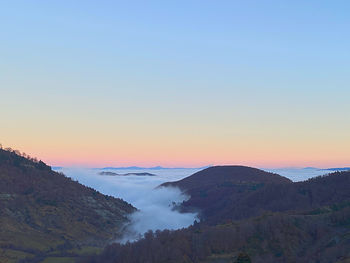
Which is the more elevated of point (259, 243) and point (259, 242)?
point (259, 242)

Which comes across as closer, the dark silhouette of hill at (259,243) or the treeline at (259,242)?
the dark silhouette of hill at (259,243)

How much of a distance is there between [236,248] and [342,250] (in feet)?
132

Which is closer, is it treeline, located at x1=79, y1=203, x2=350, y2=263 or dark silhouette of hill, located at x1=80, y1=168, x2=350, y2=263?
dark silhouette of hill, located at x1=80, y1=168, x2=350, y2=263

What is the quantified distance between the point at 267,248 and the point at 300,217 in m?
32.1

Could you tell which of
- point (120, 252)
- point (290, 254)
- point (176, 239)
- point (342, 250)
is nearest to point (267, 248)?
point (290, 254)

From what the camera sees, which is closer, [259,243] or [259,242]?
[259,243]

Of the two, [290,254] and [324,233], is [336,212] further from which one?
[290,254]

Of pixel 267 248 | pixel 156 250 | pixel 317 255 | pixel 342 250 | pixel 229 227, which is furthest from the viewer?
pixel 229 227

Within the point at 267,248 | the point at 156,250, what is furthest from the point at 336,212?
the point at 156,250

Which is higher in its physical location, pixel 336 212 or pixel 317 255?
pixel 336 212

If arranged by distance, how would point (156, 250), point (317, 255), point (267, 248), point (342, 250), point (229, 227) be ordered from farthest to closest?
point (229, 227), point (156, 250), point (267, 248), point (317, 255), point (342, 250)

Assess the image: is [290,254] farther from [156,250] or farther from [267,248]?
[156,250]

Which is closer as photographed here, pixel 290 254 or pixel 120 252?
pixel 290 254

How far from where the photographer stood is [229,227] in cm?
19075
